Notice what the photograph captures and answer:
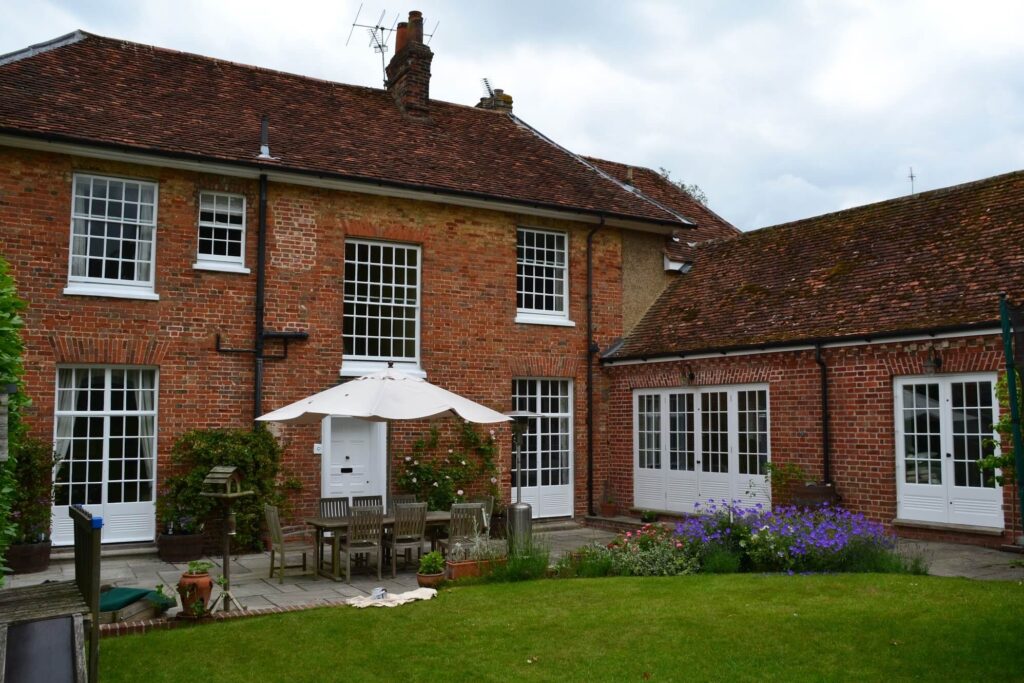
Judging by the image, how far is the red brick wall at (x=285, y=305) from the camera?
1270 cm

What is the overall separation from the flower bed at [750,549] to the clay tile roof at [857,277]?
359 centimetres

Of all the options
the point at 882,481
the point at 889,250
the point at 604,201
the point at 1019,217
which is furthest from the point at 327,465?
the point at 1019,217

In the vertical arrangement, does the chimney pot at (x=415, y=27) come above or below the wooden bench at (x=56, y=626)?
above

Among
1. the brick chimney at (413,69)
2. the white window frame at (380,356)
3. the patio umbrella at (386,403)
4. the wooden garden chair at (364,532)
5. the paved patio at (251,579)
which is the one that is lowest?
the paved patio at (251,579)

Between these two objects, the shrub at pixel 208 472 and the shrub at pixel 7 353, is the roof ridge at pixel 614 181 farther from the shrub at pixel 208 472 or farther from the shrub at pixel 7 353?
the shrub at pixel 7 353

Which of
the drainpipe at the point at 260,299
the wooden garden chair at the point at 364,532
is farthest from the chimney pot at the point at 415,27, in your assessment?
the wooden garden chair at the point at 364,532

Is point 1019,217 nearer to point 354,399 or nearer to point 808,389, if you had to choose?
point 808,389

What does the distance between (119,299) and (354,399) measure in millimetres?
4912

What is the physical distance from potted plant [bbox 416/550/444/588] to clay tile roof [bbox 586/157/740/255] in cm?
1128

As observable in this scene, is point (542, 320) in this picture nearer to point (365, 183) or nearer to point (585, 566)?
point (365, 183)

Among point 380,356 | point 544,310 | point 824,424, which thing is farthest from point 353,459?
point 824,424

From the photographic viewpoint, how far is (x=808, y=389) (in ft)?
45.7

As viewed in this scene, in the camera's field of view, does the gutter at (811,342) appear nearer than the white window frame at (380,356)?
Yes

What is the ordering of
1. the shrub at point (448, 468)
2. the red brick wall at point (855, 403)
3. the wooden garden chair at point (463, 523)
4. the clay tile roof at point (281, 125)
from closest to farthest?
the wooden garden chair at point (463, 523), the red brick wall at point (855, 403), the clay tile roof at point (281, 125), the shrub at point (448, 468)
